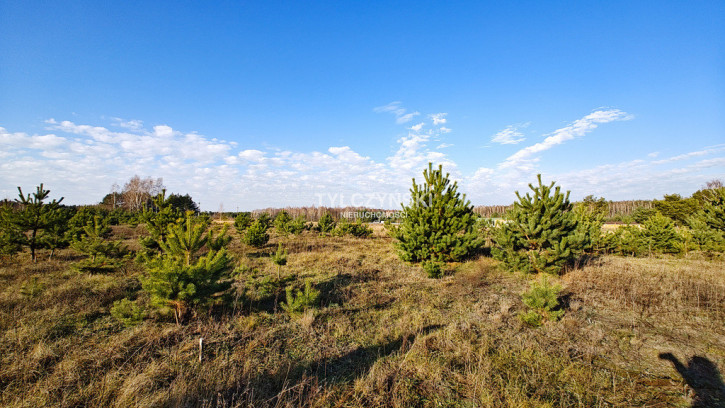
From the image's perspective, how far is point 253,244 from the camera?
1570cm

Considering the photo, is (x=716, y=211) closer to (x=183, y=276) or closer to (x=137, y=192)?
(x=183, y=276)

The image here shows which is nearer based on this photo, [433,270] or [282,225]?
[433,270]

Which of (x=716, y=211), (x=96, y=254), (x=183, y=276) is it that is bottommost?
(x=96, y=254)

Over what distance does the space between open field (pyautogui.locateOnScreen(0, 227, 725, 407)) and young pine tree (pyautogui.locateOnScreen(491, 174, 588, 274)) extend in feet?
3.26

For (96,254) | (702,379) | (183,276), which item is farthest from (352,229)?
(702,379)

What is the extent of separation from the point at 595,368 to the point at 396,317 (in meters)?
3.15

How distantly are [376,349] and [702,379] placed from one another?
4.20 m

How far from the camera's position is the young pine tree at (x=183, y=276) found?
4.44 meters

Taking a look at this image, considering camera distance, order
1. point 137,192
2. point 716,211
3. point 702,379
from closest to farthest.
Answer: point 702,379, point 716,211, point 137,192

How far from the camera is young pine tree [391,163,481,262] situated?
9336 mm

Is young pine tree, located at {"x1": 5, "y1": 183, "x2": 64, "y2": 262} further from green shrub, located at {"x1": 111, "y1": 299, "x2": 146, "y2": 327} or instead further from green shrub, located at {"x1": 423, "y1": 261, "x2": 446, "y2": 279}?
green shrub, located at {"x1": 423, "y1": 261, "x2": 446, "y2": 279}

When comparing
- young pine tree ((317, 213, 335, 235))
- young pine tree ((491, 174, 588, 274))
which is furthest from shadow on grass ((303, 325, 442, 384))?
young pine tree ((317, 213, 335, 235))

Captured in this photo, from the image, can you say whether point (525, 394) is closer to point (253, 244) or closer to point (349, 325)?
point (349, 325)

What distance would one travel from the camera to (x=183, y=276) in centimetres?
461
